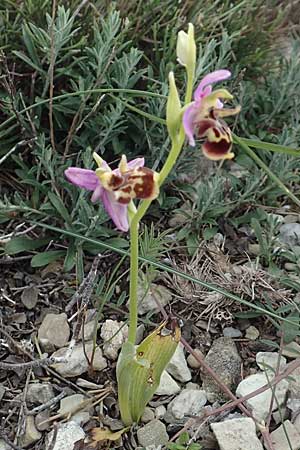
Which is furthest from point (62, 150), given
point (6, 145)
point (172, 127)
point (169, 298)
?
A: point (172, 127)

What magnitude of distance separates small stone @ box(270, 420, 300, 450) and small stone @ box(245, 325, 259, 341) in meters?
0.26

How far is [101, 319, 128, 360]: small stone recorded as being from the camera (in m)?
1.75

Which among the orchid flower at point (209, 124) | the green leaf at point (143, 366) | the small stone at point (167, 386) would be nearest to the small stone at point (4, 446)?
the green leaf at point (143, 366)

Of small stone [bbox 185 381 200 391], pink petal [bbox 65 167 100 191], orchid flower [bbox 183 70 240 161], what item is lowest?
small stone [bbox 185 381 200 391]

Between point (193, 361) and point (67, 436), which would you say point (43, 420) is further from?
point (193, 361)

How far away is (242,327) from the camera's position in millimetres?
1867

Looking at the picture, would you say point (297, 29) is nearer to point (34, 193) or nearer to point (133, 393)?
point (34, 193)

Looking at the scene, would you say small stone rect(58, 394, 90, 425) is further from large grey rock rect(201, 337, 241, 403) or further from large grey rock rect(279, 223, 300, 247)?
large grey rock rect(279, 223, 300, 247)

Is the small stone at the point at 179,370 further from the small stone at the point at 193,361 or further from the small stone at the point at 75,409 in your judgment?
the small stone at the point at 75,409

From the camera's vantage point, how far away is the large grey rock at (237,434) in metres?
1.57

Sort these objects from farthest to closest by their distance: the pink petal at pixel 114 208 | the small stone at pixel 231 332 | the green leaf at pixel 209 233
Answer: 1. the green leaf at pixel 209 233
2. the small stone at pixel 231 332
3. the pink petal at pixel 114 208

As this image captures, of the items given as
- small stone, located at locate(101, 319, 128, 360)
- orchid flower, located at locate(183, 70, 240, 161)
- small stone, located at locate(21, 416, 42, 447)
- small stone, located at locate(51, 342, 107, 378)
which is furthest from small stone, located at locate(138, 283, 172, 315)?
orchid flower, located at locate(183, 70, 240, 161)

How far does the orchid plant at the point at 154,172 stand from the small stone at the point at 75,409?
17 centimetres

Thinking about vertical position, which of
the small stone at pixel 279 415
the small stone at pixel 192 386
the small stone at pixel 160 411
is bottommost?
the small stone at pixel 279 415
